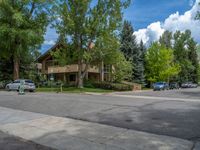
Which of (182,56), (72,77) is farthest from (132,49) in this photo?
(182,56)

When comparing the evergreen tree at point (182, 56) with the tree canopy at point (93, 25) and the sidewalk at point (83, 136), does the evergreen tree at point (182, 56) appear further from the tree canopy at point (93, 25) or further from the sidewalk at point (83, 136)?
the sidewalk at point (83, 136)

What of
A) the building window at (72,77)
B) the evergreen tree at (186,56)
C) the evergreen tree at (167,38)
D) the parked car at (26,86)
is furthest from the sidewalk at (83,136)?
the evergreen tree at (167,38)

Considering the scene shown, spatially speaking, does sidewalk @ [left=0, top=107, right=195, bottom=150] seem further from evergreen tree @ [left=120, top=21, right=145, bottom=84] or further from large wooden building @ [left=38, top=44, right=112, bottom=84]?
evergreen tree @ [left=120, top=21, right=145, bottom=84]

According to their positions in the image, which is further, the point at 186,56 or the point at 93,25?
the point at 186,56

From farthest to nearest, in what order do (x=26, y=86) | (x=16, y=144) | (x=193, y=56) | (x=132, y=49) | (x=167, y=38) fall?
(x=193, y=56) < (x=167, y=38) < (x=132, y=49) < (x=26, y=86) < (x=16, y=144)

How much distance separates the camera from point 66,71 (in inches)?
1881

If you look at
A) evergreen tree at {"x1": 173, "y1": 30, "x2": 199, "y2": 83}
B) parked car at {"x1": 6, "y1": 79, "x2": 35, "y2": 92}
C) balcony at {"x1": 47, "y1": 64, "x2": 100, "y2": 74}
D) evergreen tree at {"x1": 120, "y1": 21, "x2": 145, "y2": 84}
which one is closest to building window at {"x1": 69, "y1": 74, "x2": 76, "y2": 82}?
balcony at {"x1": 47, "y1": 64, "x2": 100, "y2": 74}

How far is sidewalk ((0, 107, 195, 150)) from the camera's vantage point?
6.61 meters

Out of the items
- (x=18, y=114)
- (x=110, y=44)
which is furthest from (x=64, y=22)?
(x=18, y=114)

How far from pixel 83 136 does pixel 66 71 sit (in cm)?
4061

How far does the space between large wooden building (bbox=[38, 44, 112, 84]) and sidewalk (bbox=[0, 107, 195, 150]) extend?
122ft

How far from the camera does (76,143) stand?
6867 millimetres

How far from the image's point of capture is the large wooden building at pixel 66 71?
47428mm

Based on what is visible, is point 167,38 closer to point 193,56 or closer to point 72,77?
point 193,56
